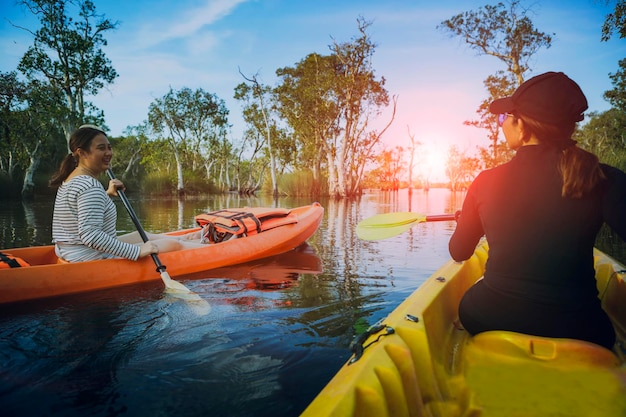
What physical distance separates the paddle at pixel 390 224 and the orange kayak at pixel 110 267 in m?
1.89

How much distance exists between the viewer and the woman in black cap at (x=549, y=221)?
1243 mm

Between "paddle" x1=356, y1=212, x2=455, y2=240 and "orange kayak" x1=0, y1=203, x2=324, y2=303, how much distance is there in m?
1.89

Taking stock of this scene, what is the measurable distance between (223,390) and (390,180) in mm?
62885

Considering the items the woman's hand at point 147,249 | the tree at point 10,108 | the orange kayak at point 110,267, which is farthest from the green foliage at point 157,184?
the woman's hand at point 147,249

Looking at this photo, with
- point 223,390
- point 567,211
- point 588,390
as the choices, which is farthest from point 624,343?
point 223,390

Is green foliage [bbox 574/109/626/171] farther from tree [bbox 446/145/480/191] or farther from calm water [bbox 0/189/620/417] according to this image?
calm water [bbox 0/189/620/417]

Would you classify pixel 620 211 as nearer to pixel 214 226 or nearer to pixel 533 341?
pixel 533 341

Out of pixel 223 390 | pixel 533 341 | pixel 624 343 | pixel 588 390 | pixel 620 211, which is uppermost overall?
pixel 620 211

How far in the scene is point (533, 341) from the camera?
4.05ft

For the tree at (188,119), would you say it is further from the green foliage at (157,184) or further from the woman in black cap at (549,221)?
the woman in black cap at (549,221)

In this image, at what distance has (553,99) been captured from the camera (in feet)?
4.28

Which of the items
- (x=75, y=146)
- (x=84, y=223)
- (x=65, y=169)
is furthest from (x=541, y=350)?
(x=65, y=169)

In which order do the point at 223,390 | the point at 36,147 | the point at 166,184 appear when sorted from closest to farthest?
the point at 223,390, the point at 36,147, the point at 166,184

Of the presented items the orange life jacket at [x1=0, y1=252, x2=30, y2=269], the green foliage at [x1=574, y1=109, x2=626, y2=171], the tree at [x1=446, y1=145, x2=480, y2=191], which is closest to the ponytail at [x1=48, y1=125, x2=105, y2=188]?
the orange life jacket at [x1=0, y1=252, x2=30, y2=269]
